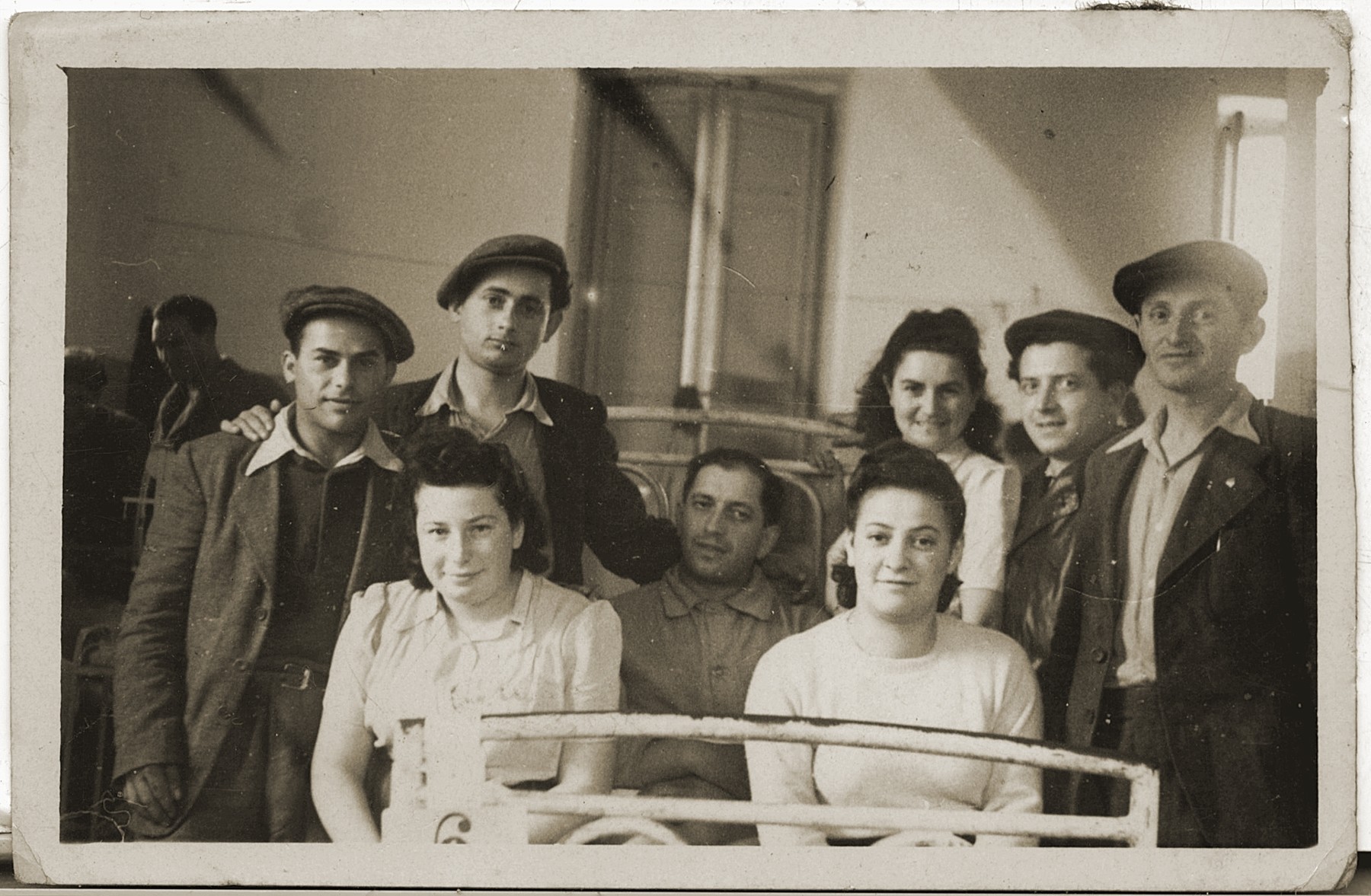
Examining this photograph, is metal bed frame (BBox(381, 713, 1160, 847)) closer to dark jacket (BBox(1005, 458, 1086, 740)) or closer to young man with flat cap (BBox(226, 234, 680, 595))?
dark jacket (BBox(1005, 458, 1086, 740))

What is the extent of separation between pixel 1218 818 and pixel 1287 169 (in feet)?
2.55

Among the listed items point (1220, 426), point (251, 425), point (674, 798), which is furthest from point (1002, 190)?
point (251, 425)

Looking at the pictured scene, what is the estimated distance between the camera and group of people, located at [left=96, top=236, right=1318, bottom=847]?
1692 mm

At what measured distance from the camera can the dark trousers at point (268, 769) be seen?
5.57ft

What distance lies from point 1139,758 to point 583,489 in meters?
0.73

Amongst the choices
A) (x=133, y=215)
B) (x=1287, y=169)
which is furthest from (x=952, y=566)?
(x=133, y=215)

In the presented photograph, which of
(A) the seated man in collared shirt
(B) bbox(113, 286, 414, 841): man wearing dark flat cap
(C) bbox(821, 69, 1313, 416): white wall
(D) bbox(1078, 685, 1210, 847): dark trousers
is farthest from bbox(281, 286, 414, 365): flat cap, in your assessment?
(D) bbox(1078, 685, 1210, 847): dark trousers

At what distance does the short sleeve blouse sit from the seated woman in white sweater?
8.0 inches

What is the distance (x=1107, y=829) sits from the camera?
1.70 m

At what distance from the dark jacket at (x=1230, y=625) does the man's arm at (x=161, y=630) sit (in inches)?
40.9

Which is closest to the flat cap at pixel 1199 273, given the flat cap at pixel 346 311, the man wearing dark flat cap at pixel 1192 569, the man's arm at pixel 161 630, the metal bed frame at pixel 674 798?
the man wearing dark flat cap at pixel 1192 569

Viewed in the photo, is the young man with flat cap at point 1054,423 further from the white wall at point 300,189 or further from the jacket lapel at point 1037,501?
the white wall at point 300,189

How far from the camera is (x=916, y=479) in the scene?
5.57 ft

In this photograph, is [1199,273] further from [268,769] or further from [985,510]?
[268,769]
